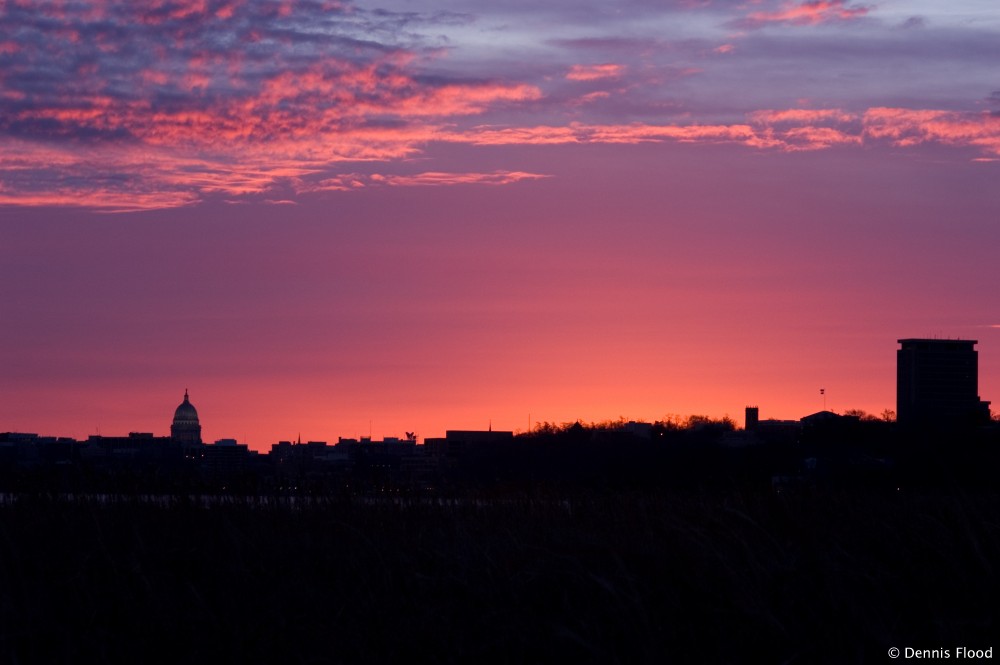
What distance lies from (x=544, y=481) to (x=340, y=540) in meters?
5.95

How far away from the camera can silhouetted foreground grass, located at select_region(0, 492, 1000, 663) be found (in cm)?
765

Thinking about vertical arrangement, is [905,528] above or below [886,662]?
above

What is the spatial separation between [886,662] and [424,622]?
3.08m

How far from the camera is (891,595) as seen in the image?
26.4 feet

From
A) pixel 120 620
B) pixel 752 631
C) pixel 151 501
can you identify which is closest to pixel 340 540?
pixel 120 620

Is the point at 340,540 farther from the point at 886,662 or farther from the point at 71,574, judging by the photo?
the point at 886,662

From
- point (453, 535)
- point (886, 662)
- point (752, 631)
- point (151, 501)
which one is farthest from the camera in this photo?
point (151, 501)

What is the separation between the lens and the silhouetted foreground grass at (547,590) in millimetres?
7648

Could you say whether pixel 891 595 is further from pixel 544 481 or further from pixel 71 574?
pixel 544 481

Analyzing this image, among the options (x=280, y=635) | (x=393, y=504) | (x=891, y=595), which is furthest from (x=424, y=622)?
(x=393, y=504)

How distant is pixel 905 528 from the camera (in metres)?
9.01

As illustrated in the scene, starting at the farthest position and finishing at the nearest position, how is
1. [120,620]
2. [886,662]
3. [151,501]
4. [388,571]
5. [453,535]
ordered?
[151,501] < [453,535] < [388,571] < [120,620] < [886,662]

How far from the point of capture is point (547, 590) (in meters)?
8.92

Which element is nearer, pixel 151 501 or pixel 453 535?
pixel 453 535
